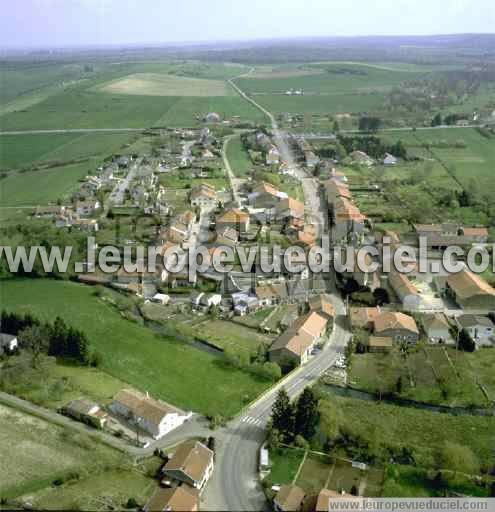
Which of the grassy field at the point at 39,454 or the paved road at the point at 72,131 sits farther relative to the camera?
the paved road at the point at 72,131

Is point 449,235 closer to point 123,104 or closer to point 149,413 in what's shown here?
point 149,413

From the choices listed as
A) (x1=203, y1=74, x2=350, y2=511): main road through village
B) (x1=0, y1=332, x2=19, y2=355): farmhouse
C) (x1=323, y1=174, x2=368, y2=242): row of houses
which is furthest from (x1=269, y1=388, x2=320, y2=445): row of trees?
(x1=323, y1=174, x2=368, y2=242): row of houses

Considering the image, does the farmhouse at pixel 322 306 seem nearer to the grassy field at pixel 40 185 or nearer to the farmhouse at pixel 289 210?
the farmhouse at pixel 289 210

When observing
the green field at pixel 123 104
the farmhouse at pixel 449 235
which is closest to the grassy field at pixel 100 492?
the farmhouse at pixel 449 235

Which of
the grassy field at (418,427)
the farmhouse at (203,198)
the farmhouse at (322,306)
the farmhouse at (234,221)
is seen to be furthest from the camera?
the farmhouse at (203,198)

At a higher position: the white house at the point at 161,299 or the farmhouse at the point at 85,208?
the farmhouse at the point at 85,208

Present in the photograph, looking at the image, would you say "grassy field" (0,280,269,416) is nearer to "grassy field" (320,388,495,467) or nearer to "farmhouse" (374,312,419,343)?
"grassy field" (320,388,495,467)

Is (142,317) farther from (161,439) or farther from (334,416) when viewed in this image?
(334,416)
